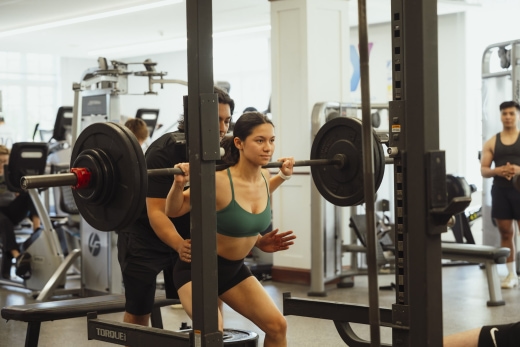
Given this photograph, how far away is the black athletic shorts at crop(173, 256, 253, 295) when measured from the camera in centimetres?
298

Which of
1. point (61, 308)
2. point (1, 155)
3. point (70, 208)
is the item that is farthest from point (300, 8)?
point (61, 308)

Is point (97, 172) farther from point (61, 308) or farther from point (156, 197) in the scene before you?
point (61, 308)

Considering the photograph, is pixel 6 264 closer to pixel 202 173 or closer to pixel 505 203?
pixel 505 203

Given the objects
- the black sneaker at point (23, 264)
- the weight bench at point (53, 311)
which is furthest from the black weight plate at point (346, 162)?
the black sneaker at point (23, 264)

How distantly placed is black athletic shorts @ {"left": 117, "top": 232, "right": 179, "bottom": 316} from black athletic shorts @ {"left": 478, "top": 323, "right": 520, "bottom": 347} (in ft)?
5.17

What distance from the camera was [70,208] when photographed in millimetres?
6656

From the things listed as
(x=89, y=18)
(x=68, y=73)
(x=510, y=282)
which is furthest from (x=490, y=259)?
(x=68, y=73)

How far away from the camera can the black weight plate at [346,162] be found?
3.30m

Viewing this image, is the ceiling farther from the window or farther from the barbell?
the barbell

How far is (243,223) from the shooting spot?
300 centimetres

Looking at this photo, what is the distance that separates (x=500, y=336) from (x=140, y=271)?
1.67 m

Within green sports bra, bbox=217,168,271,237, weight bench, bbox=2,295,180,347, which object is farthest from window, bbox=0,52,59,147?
green sports bra, bbox=217,168,271,237

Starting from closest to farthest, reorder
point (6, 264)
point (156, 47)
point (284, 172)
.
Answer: point (284, 172) < point (6, 264) < point (156, 47)

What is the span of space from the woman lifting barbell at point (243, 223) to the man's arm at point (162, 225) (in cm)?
9
